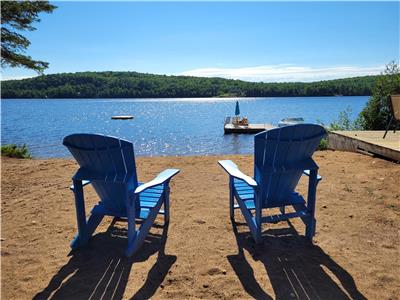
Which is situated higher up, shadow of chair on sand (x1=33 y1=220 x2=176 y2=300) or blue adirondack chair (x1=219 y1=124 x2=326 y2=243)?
blue adirondack chair (x1=219 y1=124 x2=326 y2=243)

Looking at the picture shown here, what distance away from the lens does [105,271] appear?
223cm

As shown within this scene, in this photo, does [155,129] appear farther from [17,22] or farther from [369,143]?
[369,143]

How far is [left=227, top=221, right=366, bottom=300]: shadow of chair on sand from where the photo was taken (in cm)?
197

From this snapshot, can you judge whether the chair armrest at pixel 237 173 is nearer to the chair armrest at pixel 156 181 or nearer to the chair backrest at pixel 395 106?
the chair armrest at pixel 156 181

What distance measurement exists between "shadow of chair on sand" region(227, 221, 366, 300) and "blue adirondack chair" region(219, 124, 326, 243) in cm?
14

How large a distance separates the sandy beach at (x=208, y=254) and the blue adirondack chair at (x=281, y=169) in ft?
0.81

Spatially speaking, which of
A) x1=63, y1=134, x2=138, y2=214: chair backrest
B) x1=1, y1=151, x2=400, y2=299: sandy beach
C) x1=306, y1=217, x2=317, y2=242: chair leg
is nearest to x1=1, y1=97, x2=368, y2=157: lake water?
x1=1, y1=151, x2=400, y2=299: sandy beach

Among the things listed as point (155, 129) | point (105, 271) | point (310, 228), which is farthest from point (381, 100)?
point (155, 129)

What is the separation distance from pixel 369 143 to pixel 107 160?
5.07m

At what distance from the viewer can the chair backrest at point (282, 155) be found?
2361mm

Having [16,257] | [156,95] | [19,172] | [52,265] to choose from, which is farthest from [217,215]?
[156,95]

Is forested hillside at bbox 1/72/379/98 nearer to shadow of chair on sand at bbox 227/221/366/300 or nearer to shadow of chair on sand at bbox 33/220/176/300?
shadow of chair on sand at bbox 227/221/366/300

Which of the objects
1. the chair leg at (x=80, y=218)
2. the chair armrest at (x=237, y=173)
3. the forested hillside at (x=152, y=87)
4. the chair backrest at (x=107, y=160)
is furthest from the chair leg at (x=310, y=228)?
the forested hillside at (x=152, y=87)

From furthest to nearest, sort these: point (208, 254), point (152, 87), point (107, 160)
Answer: point (152, 87)
point (208, 254)
point (107, 160)
